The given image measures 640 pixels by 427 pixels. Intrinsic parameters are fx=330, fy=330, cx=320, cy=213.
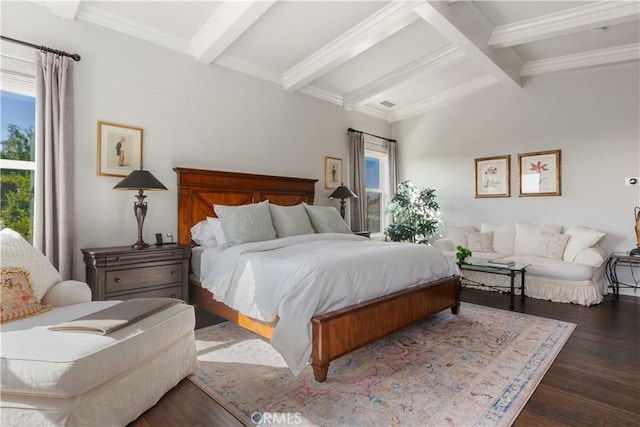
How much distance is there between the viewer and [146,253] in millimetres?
2904

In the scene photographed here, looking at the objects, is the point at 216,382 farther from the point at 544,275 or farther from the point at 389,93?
the point at 389,93

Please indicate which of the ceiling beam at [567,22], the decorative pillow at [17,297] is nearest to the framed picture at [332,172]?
the ceiling beam at [567,22]

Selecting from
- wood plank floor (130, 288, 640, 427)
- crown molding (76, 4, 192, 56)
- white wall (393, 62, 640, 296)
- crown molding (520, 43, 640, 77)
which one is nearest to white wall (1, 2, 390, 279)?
crown molding (76, 4, 192, 56)

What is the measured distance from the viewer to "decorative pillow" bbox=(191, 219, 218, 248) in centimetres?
344

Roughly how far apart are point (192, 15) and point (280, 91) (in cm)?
162

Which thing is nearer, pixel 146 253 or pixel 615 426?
pixel 615 426

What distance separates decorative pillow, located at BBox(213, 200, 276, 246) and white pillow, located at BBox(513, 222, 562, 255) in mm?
3605

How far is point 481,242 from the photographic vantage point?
16.4 feet

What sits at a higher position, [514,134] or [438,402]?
[514,134]

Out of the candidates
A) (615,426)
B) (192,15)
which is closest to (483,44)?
(192,15)

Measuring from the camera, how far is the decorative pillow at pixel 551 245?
4334mm

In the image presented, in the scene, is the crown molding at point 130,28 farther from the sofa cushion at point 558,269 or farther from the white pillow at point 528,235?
the white pillow at point 528,235

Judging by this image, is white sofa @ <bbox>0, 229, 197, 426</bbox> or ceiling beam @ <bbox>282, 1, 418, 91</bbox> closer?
white sofa @ <bbox>0, 229, 197, 426</bbox>

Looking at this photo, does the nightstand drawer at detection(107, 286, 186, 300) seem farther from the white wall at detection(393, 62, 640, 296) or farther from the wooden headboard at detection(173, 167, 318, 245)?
the white wall at detection(393, 62, 640, 296)
